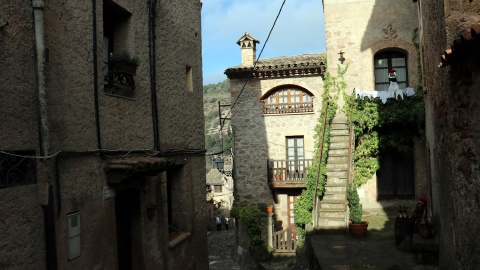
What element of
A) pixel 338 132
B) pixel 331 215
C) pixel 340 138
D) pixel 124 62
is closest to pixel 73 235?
pixel 124 62

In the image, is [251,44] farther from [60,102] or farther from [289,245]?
[60,102]

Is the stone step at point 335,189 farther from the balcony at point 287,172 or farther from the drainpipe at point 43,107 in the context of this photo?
the drainpipe at point 43,107

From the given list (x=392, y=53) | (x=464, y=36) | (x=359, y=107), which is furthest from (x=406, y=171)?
(x=464, y=36)

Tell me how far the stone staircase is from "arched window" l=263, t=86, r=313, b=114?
2.59 metres

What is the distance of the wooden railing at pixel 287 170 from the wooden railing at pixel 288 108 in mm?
2288

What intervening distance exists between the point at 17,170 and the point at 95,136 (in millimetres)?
1422

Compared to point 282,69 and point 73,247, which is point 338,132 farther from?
point 73,247

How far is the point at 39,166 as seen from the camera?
4355 millimetres

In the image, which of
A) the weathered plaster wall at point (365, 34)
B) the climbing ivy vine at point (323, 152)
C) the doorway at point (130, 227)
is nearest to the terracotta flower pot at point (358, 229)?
the climbing ivy vine at point (323, 152)

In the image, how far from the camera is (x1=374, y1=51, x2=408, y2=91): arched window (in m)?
15.7

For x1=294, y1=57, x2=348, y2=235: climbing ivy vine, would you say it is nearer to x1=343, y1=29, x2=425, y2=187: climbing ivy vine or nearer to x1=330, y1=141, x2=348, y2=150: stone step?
x1=330, y1=141, x2=348, y2=150: stone step

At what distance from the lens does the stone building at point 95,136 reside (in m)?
4.12

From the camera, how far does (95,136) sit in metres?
5.45

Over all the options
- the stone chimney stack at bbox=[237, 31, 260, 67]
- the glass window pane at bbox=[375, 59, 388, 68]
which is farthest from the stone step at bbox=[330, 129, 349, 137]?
the stone chimney stack at bbox=[237, 31, 260, 67]
